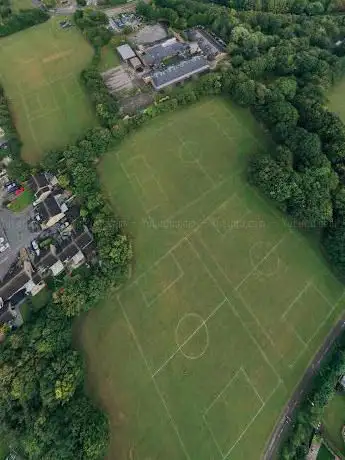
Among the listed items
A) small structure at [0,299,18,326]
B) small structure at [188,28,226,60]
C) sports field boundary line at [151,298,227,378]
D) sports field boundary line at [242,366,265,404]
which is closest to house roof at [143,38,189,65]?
small structure at [188,28,226,60]

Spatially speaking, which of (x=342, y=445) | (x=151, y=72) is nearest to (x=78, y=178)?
(x=151, y=72)

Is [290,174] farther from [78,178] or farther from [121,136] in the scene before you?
[78,178]

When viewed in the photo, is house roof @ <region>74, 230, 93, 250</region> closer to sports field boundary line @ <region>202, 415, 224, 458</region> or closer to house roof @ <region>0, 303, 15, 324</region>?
house roof @ <region>0, 303, 15, 324</region>

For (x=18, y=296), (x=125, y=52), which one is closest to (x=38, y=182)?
(x=18, y=296)

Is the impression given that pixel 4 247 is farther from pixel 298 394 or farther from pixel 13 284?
pixel 298 394

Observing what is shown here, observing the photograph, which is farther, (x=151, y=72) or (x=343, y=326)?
(x=151, y=72)

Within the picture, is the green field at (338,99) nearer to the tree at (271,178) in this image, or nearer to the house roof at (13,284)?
the tree at (271,178)
